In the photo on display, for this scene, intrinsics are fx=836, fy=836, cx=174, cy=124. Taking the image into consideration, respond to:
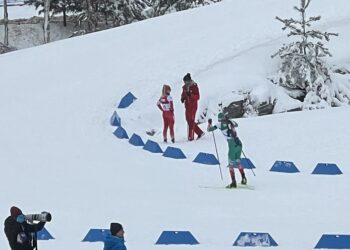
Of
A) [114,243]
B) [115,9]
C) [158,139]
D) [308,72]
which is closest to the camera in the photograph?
[114,243]

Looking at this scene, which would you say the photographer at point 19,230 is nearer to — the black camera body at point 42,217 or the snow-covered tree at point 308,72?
the black camera body at point 42,217

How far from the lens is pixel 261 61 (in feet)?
79.4

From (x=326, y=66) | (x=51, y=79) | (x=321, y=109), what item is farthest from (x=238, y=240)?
(x=51, y=79)

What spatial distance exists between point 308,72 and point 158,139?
5.40 m

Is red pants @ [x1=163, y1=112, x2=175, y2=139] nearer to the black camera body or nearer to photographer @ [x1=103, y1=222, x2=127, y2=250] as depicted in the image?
the black camera body

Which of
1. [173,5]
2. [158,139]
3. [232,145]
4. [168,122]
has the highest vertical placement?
[232,145]

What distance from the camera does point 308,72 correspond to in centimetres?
2283

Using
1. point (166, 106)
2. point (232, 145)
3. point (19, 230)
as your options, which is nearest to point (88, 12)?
point (166, 106)

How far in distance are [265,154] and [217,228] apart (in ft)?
19.7

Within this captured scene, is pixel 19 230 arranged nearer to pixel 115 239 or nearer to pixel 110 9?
pixel 115 239

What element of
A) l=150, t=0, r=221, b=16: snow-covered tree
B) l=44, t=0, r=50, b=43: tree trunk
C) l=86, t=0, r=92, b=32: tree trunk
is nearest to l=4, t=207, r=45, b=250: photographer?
l=44, t=0, r=50, b=43: tree trunk

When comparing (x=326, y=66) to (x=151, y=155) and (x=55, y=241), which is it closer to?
(x=151, y=155)

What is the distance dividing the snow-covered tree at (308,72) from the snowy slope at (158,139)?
796mm

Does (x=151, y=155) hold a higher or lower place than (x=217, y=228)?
lower
